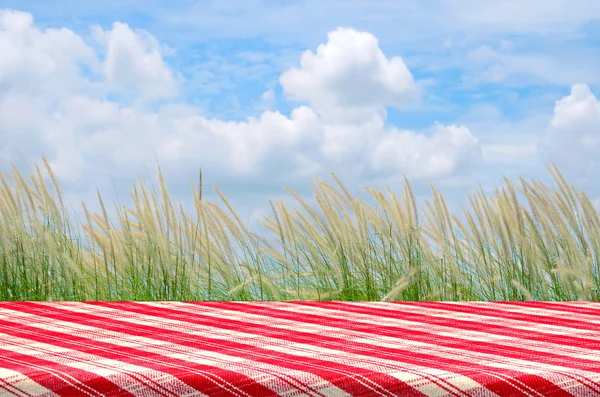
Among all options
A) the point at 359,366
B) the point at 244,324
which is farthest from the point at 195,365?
the point at 244,324

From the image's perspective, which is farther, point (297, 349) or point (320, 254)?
point (320, 254)

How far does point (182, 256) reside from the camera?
2.83m

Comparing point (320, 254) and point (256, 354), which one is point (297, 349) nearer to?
point (256, 354)

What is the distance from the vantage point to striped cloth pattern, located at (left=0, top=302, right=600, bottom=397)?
34.3 inches

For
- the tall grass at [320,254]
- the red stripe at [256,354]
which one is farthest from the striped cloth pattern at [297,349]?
the tall grass at [320,254]

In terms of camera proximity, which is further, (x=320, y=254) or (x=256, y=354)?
(x=320, y=254)

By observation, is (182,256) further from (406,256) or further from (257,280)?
(406,256)

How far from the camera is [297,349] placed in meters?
1.06

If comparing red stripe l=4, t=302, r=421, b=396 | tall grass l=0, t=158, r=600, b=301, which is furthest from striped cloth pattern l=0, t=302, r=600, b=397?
tall grass l=0, t=158, r=600, b=301

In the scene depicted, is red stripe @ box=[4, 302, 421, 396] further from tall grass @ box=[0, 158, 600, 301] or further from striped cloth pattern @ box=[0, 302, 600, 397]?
tall grass @ box=[0, 158, 600, 301]

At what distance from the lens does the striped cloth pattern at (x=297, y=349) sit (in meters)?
0.87

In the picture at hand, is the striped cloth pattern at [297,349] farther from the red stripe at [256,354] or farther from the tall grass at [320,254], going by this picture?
the tall grass at [320,254]

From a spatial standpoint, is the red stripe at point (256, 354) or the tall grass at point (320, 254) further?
the tall grass at point (320, 254)

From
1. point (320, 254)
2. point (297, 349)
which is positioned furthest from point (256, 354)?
point (320, 254)
